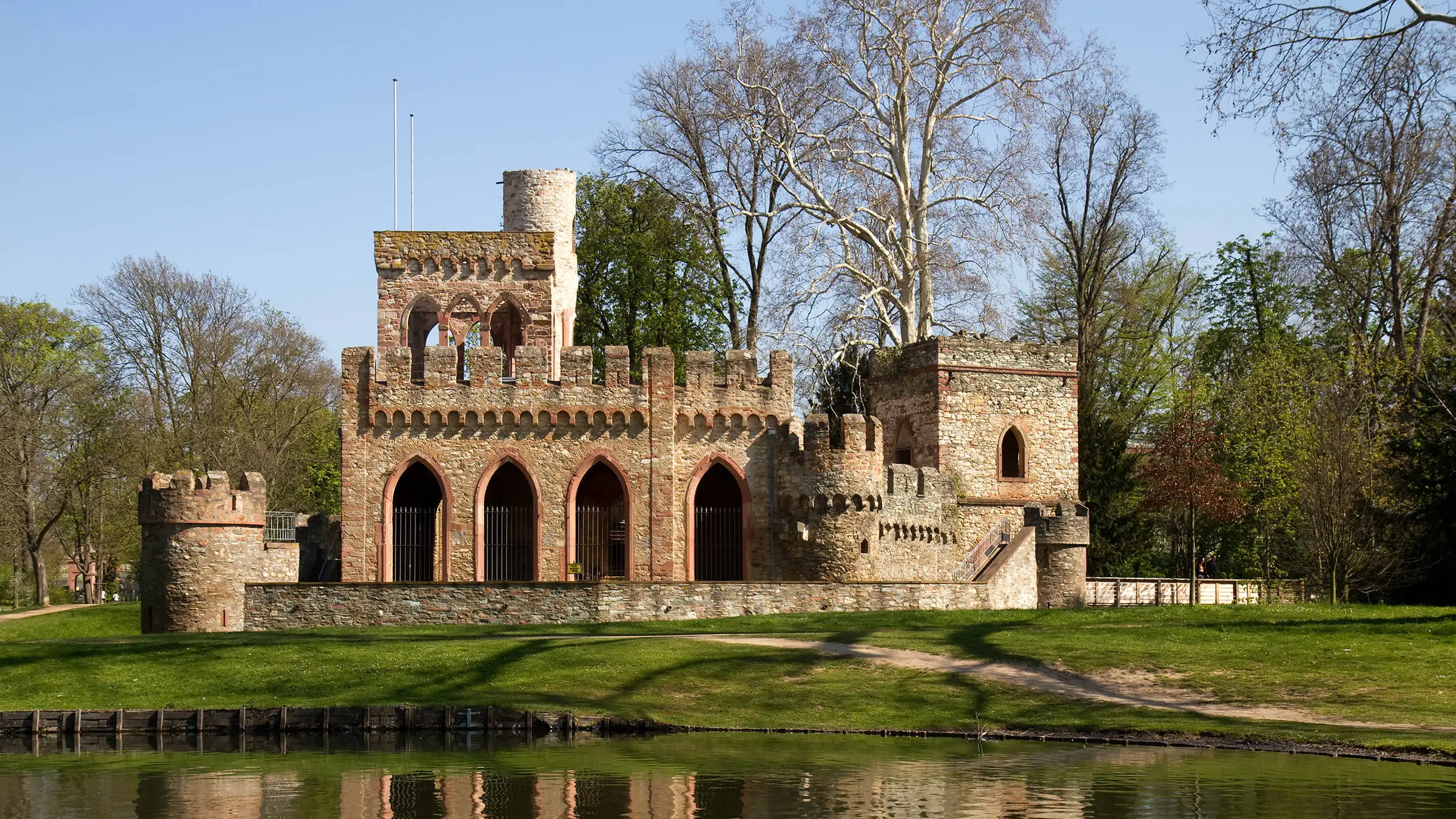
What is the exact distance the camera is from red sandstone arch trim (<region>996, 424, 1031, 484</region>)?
127 ft

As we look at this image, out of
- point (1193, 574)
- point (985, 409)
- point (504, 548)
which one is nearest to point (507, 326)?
point (504, 548)

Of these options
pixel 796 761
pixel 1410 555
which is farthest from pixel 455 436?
pixel 1410 555

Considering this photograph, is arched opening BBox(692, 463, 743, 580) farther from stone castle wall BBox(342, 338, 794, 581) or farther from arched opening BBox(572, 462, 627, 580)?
arched opening BBox(572, 462, 627, 580)

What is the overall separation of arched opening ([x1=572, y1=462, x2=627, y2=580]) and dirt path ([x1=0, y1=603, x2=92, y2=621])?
1418 centimetres

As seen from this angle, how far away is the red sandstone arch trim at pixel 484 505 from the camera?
115 ft

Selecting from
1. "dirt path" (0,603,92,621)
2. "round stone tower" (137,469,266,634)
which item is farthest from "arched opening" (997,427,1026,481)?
"dirt path" (0,603,92,621)

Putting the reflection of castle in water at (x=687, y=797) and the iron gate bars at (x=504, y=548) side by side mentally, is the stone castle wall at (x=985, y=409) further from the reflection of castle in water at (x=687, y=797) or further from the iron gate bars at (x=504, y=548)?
the reflection of castle in water at (x=687, y=797)

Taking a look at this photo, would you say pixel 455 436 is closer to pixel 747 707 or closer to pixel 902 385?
pixel 902 385

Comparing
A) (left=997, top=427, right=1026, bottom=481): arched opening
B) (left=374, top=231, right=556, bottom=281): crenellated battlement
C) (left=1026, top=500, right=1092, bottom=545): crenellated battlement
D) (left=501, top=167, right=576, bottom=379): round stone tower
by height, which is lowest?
(left=1026, top=500, right=1092, bottom=545): crenellated battlement

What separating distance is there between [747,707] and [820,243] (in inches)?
840

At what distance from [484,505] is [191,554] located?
22.6 ft

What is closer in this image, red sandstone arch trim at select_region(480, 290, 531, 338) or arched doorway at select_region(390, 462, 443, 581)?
arched doorway at select_region(390, 462, 443, 581)

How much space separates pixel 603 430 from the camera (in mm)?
35594

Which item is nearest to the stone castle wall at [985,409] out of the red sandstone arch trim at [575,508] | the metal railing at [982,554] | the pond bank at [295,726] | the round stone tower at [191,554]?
the metal railing at [982,554]
